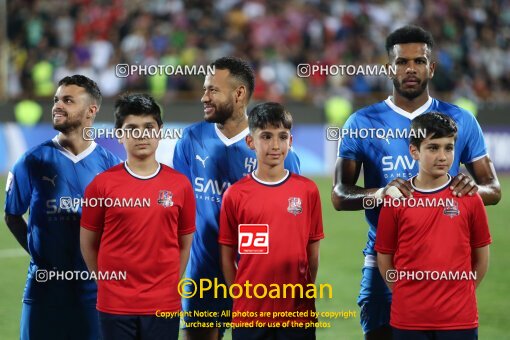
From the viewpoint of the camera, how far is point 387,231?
419 cm

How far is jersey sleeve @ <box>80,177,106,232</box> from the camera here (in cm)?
429

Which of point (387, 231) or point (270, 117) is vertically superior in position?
point (270, 117)

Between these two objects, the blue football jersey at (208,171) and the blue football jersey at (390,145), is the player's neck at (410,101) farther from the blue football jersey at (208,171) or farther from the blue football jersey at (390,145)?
the blue football jersey at (208,171)

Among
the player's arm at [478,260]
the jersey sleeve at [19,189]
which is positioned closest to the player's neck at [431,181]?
the player's arm at [478,260]

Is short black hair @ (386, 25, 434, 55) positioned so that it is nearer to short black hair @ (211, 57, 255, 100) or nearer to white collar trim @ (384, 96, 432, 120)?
white collar trim @ (384, 96, 432, 120)

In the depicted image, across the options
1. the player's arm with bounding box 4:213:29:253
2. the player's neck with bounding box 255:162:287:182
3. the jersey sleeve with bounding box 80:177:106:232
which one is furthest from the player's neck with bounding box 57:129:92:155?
the player's neck with bounding box 255:162:287:182

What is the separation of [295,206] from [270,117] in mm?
429

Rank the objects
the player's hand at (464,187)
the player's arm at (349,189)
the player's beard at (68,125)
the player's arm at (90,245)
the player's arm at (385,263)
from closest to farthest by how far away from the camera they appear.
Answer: the player's hand at (464,187) < the player's arm at (385,263) < the player's arm at (90,245) < the player's arm at (349,189) < the player's beard at (68,125)

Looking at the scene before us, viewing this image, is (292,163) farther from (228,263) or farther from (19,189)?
(19,189)

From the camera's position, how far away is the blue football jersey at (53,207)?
456 centimetres

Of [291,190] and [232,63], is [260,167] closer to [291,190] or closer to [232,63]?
[291,190]

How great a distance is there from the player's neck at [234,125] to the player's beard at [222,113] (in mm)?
26

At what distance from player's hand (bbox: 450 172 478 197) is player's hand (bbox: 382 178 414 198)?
0.62 ft

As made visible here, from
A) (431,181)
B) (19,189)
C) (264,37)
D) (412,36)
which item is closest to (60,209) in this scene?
(19,189)
